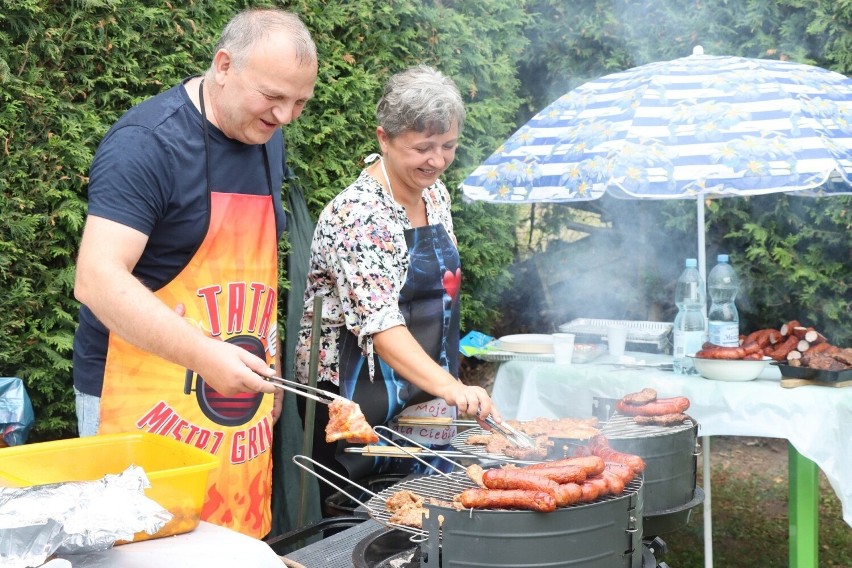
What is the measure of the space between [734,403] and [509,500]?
208 centimetres

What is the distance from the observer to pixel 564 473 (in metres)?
2.05

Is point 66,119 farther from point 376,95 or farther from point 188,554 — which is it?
point 188,554

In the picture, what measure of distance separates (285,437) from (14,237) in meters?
1.67

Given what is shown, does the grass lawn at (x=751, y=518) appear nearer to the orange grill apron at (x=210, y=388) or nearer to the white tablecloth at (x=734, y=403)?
the white tablecloth at (x=734, y=403)

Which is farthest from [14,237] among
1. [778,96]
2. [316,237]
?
[778,96]

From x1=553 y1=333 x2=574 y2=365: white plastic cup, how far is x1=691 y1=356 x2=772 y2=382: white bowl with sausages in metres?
0.68

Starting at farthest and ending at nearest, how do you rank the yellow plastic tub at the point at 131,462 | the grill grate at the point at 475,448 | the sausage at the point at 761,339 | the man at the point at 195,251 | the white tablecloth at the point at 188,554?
the sausage at the point at 761,339 → the grill grate at the point at 475,448 → the man at the point at 195,251 → the yellow plastic tub at the point at 131,462 → the white tablecloth at the point at 188,554

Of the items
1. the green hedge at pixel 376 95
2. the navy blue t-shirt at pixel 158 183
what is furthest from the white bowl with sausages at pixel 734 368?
the navy blue t-shirt at pixel 158 183

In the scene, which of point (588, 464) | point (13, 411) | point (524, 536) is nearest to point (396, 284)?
point (588, 464)

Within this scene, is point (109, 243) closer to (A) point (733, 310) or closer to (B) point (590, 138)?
(B) point (590, 138)

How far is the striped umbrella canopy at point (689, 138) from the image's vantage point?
11.6 ft

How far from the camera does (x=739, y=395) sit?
12.0 ft

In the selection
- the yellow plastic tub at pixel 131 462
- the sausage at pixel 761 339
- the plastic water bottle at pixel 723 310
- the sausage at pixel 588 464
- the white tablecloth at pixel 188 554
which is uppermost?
the plastic water bottle at pixel 723 310

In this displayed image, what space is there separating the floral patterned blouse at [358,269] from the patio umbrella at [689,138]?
1242 millimetres
